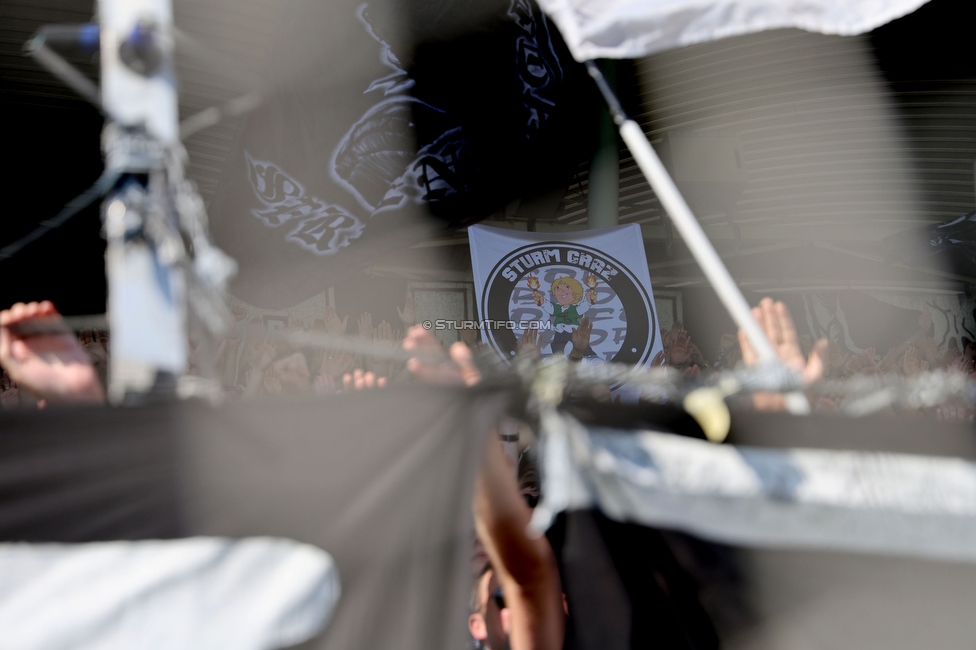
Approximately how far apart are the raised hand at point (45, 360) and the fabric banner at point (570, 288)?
275cm

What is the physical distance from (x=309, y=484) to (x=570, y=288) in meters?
3.13

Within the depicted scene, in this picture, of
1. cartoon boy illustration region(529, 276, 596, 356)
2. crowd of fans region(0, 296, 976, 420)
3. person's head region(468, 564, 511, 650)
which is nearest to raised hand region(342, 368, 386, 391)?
crowd of fans region(0, 296, 976, 420)

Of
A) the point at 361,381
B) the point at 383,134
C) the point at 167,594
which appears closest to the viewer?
the point at 167,594

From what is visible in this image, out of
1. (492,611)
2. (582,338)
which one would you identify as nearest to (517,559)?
(492,611)

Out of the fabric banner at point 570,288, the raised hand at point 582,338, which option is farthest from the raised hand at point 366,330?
the raised hand at point 582,338

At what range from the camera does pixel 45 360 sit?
62.0 inches

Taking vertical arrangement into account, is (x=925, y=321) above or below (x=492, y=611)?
above

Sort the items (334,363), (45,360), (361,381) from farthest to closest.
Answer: (334,363) < (361,381) < (45,360)

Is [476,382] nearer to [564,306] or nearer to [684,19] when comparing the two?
[684,19]

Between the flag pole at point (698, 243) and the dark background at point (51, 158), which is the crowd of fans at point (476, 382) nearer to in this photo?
the flag pole at point (698, 243)

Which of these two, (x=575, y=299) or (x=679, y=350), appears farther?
(x=679, y=350)

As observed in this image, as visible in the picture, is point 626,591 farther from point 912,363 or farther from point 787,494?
point 912,363

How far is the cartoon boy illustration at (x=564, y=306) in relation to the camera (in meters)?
4.34

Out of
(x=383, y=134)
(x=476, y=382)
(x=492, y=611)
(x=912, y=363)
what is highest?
(x=383, y=134)
